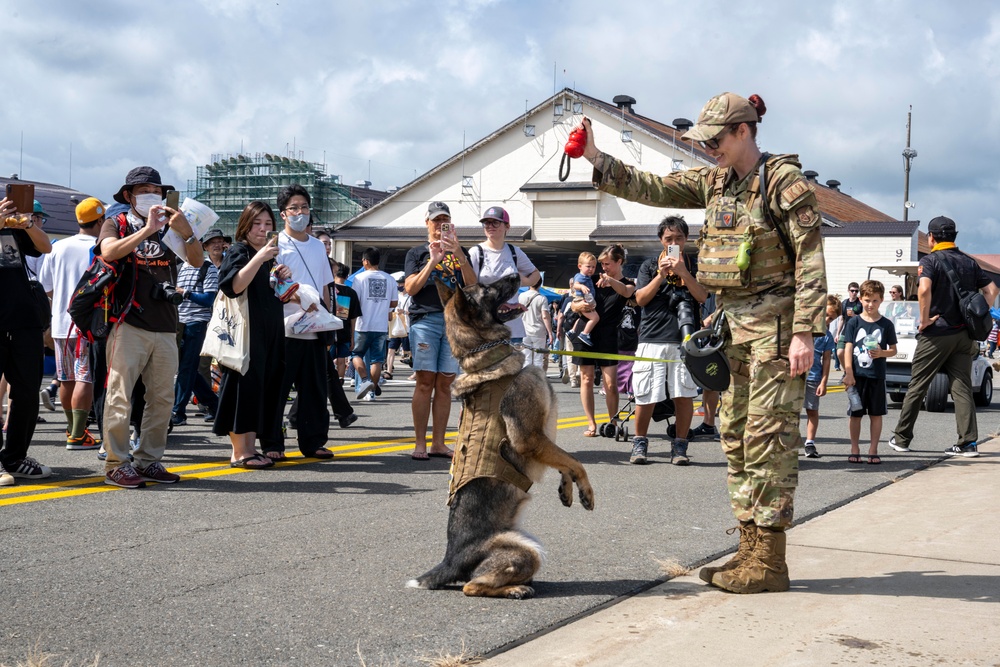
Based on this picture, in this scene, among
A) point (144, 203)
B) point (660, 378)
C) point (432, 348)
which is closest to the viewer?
point (144, 203)

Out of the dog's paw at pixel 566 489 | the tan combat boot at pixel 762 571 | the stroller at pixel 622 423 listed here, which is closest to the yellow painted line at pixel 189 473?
the stroller at pixel 622 423

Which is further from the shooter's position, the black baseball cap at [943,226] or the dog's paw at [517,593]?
the black baseball cap at [943,226]

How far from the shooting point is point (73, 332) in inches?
369

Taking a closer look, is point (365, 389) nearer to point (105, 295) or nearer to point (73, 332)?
point (73, 332)

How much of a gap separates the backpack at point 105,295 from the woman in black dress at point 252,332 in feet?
2.90

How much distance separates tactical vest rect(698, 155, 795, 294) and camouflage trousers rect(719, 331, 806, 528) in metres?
0.29

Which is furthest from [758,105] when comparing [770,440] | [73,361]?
[73,361]

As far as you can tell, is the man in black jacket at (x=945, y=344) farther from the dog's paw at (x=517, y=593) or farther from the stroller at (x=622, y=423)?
the dog's paw at (x=517, y=593)

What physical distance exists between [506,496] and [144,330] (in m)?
3.72

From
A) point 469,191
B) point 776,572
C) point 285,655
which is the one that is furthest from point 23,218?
point 469,191

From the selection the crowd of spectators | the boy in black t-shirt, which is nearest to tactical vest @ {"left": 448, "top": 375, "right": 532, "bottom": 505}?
the crowd of spectators

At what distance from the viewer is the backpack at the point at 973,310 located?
9.55 metres

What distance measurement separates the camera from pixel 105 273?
700cm

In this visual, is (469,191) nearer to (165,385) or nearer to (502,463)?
(165,385)
